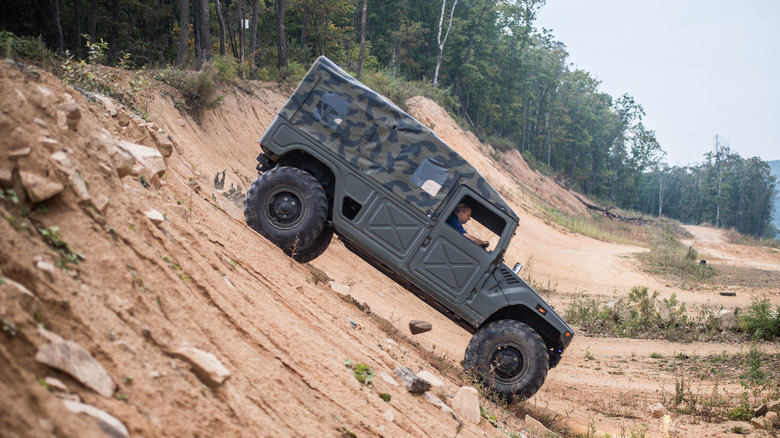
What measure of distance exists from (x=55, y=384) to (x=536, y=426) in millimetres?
5981

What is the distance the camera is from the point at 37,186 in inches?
140

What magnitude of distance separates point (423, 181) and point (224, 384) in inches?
179

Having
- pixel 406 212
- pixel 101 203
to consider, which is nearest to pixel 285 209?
pixel 406 212

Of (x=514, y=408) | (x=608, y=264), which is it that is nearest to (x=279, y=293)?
(x=514, y=408)

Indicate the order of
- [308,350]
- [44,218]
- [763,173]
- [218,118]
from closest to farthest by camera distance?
[44,218]
[308,350]
[218,118]
[763,173]

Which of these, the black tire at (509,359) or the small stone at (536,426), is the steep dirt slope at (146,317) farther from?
the black tire at (509,359)

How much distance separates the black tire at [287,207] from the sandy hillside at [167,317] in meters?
0.32

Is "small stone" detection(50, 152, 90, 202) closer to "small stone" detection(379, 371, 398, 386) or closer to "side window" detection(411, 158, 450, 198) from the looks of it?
"small stone" detection(379, 371, 398, 386)

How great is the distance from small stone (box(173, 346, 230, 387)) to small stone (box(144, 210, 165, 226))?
4.90 ft

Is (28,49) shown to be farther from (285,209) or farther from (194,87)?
(285,209)

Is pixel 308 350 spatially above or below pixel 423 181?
below

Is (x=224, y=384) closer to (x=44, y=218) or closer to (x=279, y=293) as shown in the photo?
(x=44, y=218)

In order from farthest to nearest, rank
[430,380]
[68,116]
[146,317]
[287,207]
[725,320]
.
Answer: [725,320] < [287,207] < [430,380] < [68,116] < [146,317]

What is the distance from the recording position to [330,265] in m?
11.6
